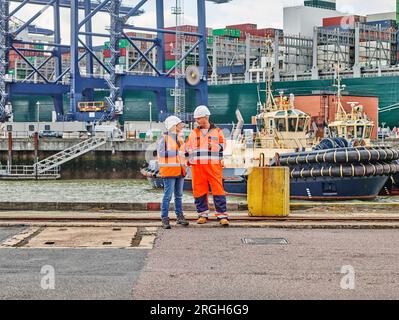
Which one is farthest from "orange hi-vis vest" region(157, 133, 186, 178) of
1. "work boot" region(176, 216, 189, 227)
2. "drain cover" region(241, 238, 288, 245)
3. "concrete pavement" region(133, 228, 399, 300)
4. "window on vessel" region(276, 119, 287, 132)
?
"window on vessel" region(276, 119, 287, 132)

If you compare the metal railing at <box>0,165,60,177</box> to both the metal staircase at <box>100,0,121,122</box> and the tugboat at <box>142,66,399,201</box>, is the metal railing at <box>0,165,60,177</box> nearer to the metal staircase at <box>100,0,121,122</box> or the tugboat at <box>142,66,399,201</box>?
the metal staircase at <box>100,0,121,122</box>

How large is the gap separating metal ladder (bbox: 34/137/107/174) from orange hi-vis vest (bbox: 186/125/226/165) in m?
35.9

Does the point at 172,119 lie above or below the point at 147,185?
above

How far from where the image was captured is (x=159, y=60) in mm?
70062

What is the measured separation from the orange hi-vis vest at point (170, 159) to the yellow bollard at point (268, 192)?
134 cm

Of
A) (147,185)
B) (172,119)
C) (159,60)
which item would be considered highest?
(159,60)

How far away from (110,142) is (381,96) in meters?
30.7

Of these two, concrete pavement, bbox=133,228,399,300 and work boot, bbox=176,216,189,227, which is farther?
work boot, bbox=176,216,189,227

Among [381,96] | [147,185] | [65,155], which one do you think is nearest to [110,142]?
[65,155]

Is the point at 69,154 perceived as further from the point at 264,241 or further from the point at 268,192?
the point at 264,241

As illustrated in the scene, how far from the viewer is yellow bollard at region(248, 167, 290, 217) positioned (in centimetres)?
1234

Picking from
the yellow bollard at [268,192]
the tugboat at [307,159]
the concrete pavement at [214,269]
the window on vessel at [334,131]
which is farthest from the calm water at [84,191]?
the concrete pavement at [214,269]

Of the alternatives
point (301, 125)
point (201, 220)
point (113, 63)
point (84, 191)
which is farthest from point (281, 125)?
point (113, 63)

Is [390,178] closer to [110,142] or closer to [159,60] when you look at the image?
[110,142]
